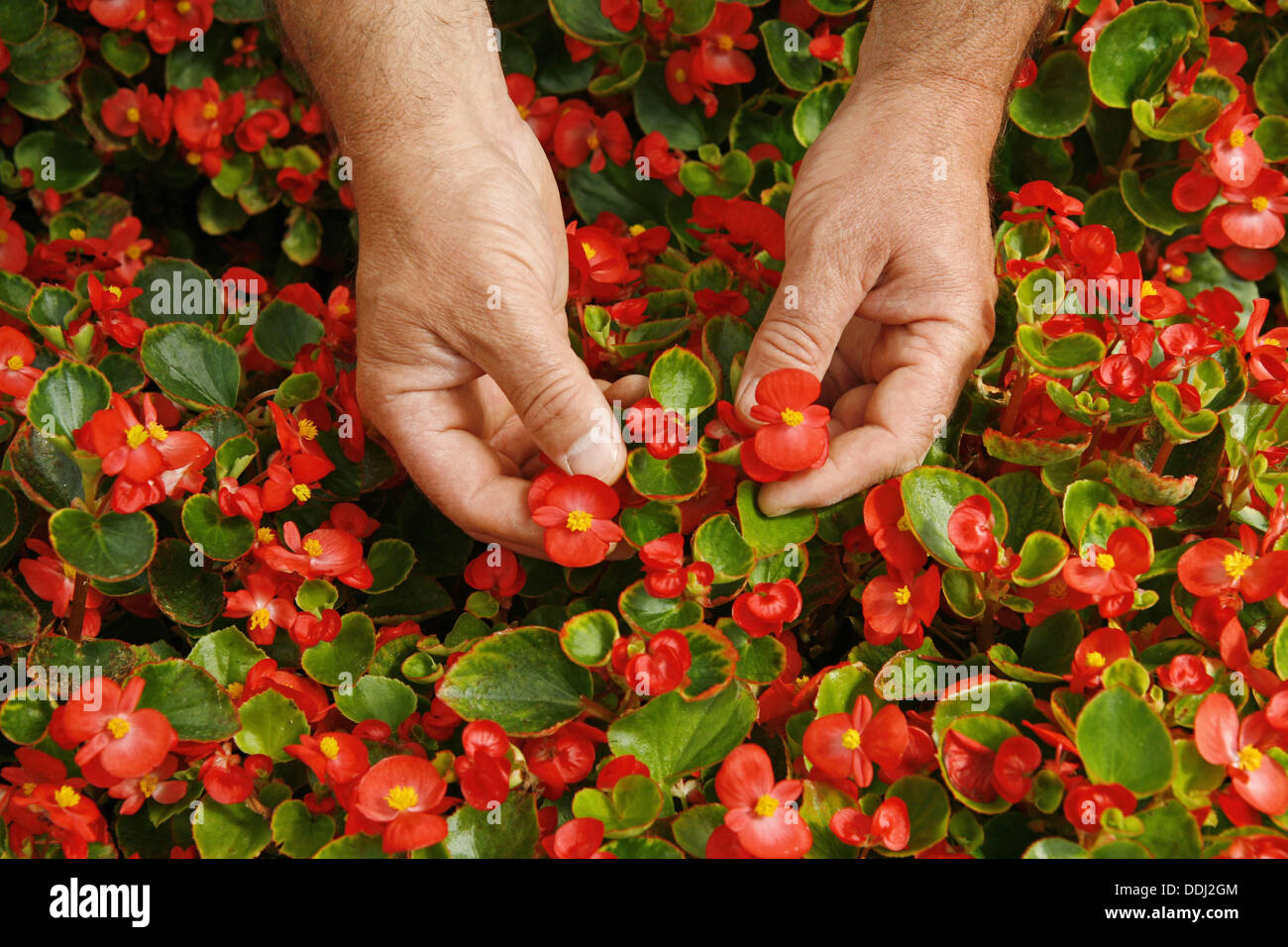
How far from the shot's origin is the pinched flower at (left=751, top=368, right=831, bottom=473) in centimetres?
80

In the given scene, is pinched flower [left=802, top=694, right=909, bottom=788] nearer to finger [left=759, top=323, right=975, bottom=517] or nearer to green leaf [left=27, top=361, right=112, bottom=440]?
finger [left=759, top=323, right=975, bottom=517]

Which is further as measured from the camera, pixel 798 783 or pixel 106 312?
pixel 106 312

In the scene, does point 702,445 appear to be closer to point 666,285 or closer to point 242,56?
point 666,285

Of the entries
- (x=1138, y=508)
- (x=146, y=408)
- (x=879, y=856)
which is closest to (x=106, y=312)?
(x=146, y=408)

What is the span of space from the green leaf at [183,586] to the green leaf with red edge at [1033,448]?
67 cm

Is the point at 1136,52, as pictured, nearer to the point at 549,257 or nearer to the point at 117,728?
the point at 549,257

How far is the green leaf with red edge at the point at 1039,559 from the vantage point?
75 centimetres

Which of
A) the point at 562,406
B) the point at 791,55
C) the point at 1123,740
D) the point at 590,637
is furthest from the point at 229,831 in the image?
the point at 791,55

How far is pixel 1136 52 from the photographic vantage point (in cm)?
114

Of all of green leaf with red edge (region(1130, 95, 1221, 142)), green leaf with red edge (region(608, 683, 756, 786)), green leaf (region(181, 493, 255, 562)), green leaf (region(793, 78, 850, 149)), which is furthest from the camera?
green leaf (region(793, 78, 850, 149))

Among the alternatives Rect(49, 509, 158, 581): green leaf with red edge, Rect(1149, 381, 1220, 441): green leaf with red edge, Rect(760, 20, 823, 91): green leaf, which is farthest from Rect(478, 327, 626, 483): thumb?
Rect(760, 20, 823, 91): green leaf

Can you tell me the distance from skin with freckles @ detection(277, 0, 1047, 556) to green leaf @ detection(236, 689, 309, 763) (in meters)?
0.21

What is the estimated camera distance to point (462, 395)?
38.2 inches
